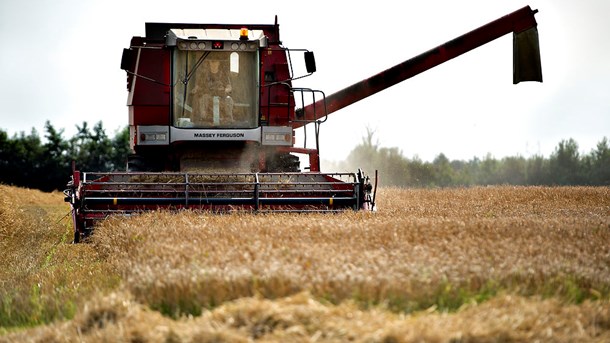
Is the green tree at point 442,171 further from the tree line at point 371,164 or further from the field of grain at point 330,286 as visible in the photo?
the field of grain at point 330,286

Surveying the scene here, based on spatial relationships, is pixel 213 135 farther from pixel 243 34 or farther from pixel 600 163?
pixel 600 163

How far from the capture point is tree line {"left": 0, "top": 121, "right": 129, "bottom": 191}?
129ft

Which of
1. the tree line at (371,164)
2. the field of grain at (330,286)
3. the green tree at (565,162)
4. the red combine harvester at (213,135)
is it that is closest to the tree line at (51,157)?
the tree line at (371,164)

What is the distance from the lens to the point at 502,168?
166ft

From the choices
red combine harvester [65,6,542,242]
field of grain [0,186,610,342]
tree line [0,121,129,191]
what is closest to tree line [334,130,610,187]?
tree line [0,121,129,191]

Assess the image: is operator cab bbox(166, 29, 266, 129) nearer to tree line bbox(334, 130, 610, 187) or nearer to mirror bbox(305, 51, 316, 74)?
mirror bbox(305, 51, 316, 74)

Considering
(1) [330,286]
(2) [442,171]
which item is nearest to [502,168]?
Answer: (2) [442,171]

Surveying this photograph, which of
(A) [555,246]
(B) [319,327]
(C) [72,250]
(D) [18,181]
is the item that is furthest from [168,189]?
(D) [18,181]

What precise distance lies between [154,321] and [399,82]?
34.2ft

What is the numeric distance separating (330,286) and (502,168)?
46.8 metres

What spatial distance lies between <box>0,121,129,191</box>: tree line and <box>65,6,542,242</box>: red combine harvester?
26.4m

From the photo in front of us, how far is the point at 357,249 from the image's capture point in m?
6.28

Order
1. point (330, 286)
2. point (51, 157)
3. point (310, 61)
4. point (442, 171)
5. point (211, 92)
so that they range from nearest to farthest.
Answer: point (330, 286) → point (310, 61) → point (211, 92) → point (51, 157) → point (442, 171)

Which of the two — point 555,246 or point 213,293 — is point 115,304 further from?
point 555,246
